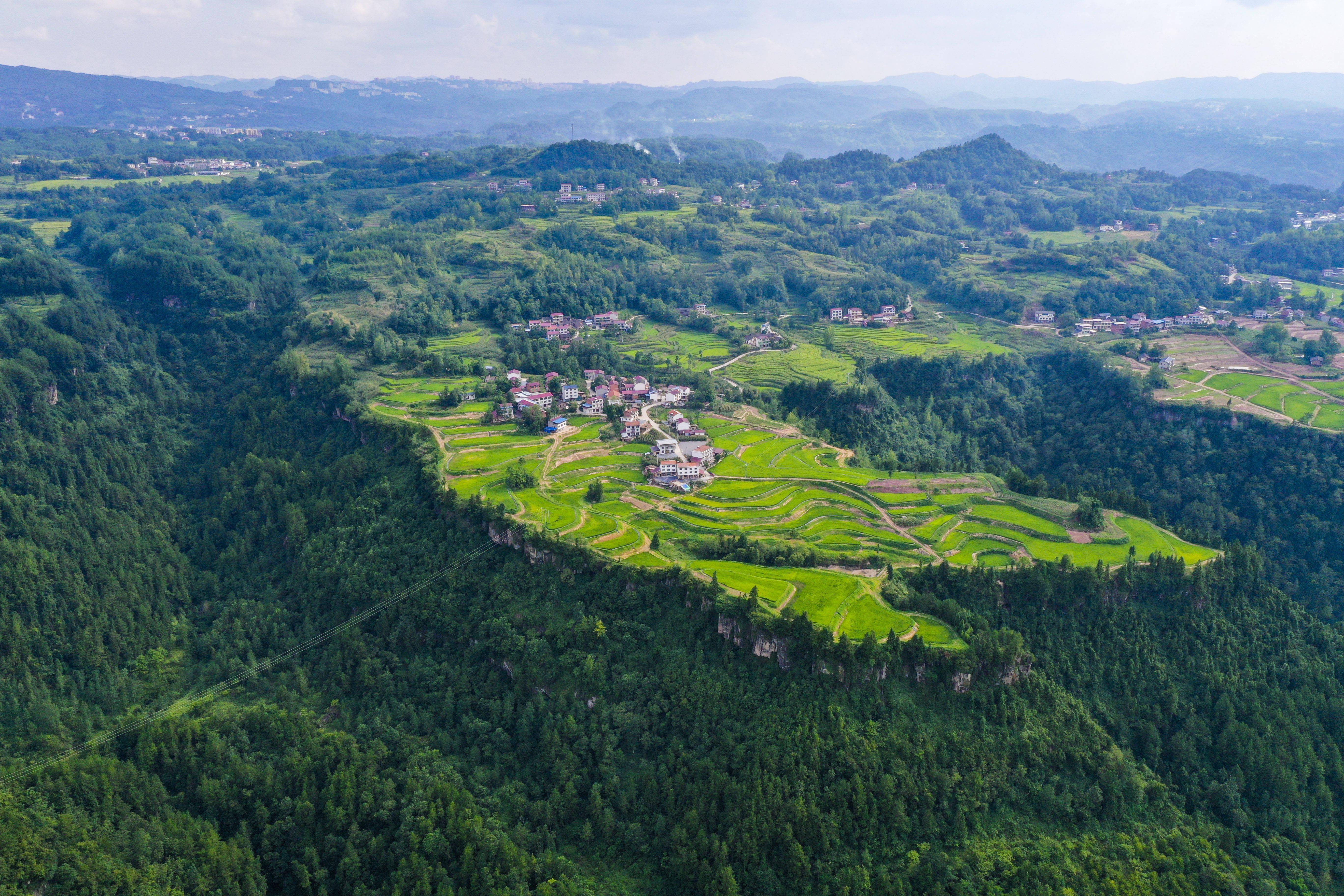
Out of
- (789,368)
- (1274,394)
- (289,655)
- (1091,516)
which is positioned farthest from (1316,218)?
(289,655)

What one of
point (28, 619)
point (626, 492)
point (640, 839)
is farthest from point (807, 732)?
point (28, 619)

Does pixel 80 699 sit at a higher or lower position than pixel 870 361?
lower

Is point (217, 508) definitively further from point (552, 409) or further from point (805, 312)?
point (805, 312)

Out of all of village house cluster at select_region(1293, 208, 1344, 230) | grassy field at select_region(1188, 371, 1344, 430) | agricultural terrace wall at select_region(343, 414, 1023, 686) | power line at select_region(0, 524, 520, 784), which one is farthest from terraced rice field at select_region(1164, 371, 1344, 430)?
village house cluster at select_region(1293, 208, 1344, 230)

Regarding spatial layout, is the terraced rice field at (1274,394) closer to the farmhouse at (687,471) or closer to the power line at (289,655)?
the farmhouse at (687,471)

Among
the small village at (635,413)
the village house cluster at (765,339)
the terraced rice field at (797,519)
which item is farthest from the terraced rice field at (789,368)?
the terraced rice field at (797,519)

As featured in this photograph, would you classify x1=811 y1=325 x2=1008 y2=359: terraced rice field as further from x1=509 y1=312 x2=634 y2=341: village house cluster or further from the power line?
the power line
